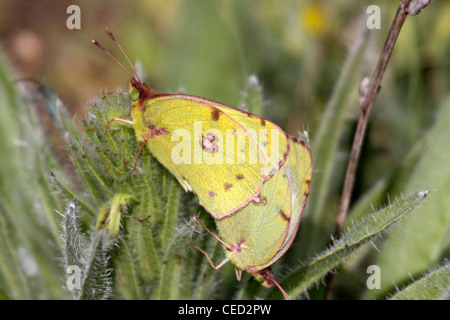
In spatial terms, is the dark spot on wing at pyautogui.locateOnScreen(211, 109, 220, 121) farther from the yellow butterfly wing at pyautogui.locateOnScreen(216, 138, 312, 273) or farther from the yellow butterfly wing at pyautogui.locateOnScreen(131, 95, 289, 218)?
the yellow butterfly wing at pyautogui.locateOnScreen(216, 138, 312, 273)

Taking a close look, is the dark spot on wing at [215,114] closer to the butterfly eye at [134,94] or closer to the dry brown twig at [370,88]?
the butterfly eye at [134,94]

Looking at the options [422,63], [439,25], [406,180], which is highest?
[439,25]

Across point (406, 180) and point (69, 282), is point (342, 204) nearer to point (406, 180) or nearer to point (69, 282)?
point (406, 180)

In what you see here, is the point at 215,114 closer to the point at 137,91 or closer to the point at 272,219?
the point at 137,91

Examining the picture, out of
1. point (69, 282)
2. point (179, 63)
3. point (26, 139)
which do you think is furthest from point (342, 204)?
point (179, 63)

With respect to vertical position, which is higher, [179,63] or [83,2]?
[83,2]

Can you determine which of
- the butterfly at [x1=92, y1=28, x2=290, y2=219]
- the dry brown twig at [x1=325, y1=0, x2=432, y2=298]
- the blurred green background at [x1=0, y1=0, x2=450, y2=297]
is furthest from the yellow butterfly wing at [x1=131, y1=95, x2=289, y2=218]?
the blurred green background at [x1=0, y1=0, x2=450, y2=297]
